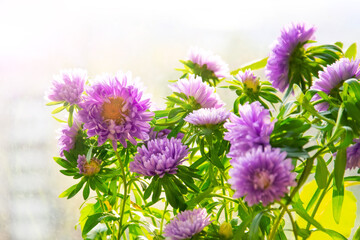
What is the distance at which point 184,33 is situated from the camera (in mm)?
1540

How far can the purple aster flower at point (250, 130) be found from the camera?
→ 51 cm

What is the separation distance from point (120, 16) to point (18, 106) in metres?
0.46

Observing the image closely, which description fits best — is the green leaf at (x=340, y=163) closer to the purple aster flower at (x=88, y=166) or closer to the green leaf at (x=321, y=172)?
the green leaf at (x=321, y=172)

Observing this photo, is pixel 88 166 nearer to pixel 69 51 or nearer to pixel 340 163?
pixel 340 163

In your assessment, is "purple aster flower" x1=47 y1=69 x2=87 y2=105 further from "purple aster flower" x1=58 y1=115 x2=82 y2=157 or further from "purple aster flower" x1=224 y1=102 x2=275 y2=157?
"purple aster flower" x1=224 y1=102 x2=275 y2=157

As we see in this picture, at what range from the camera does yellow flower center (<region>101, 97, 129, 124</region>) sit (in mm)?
674

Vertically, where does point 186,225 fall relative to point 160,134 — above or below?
below

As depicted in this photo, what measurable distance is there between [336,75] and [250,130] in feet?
0.72

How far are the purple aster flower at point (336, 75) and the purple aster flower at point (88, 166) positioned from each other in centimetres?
37

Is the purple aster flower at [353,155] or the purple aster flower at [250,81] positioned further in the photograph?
the purple aster flower at [250,81]

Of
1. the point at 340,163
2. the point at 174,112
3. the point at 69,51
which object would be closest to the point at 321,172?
the point at 340,163

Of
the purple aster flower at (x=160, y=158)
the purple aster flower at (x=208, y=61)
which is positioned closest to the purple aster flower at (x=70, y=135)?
the purple aster flower at (x=160, y=158)

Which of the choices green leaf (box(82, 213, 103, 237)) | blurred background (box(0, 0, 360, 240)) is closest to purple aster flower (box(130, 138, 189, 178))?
green leaf (box(82, 213, 103, 237))

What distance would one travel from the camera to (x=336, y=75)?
2.16 ft
